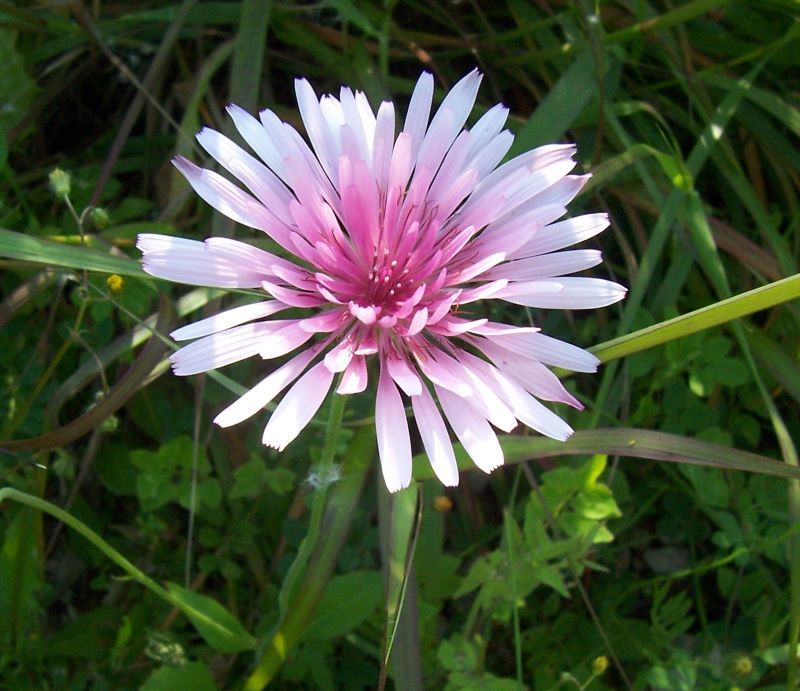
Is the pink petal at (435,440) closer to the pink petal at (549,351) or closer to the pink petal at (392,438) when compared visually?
the pink petal at (392,438)

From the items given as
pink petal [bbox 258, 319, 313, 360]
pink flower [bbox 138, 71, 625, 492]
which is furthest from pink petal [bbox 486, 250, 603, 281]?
pink petal [bbox 258, 319, 313, 360]

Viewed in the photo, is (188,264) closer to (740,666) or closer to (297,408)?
(297,408)

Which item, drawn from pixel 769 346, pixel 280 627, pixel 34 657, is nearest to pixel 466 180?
pixel 280 627

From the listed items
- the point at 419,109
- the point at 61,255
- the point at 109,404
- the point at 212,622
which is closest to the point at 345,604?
the point at 212,622

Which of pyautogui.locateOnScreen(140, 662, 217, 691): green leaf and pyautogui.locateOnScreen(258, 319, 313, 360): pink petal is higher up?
pyautogui.locateOnScreen(258, 319, 313, 360): pink petal

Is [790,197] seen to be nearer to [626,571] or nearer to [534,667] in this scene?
[626,571]

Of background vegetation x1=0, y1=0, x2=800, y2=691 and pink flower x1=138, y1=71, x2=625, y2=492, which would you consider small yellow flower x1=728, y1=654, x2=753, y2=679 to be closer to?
background vegetation x1=0, y1=0, x2=800, y2=691

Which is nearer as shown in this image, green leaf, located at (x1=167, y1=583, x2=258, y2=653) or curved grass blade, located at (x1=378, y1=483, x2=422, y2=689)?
curved grass blade, located at (x1=378, y1=483, x2=422, y2=689)
